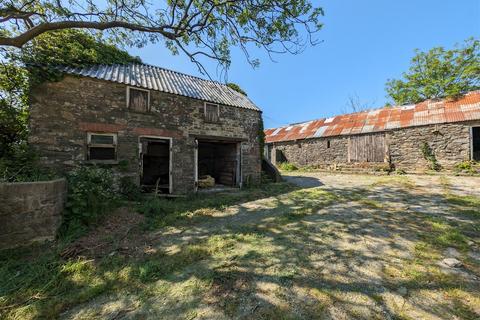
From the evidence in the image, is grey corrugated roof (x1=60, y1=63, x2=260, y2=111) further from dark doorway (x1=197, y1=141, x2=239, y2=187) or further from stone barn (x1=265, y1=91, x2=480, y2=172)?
stone barn (x1=265, y1=91, x2=480, y2=172)

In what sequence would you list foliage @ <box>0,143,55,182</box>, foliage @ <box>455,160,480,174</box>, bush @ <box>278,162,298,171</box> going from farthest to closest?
1. bush @ <box>278,162,298,171</box>
2. foliage @ <box>455,160,480,174</box>
3. foliage @ <box>0,143,55,182</box>

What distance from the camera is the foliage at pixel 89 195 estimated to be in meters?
5.01

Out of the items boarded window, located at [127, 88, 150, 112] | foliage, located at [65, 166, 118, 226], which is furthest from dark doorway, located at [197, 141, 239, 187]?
foliage, located at [65, 166, 118, 226]

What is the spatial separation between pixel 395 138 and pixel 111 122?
1659 centimetres

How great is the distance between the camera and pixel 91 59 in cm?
778

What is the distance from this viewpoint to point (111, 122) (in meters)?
7.21

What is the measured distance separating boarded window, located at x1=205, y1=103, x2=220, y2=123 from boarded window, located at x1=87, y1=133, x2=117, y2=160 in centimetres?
387

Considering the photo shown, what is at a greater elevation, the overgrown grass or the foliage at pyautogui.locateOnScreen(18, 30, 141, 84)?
the foliage at pyautogui.locateOnScreen(18, 30, 141, 84)

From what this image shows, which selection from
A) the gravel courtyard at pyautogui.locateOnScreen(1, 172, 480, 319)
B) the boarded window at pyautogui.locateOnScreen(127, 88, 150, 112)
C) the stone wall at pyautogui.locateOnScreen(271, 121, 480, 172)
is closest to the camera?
the gravel courtyard at pyautogui.locateOnScreen(1, 172, 480, 319)

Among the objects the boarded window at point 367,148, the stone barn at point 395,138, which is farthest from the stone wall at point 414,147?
the boarded window at point 367,148

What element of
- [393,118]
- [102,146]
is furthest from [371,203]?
[393,118]

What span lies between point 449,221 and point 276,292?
16.0 ft

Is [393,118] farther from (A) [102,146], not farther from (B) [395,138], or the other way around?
(A) [102,146]

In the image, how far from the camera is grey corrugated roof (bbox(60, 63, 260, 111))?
7490 mm
